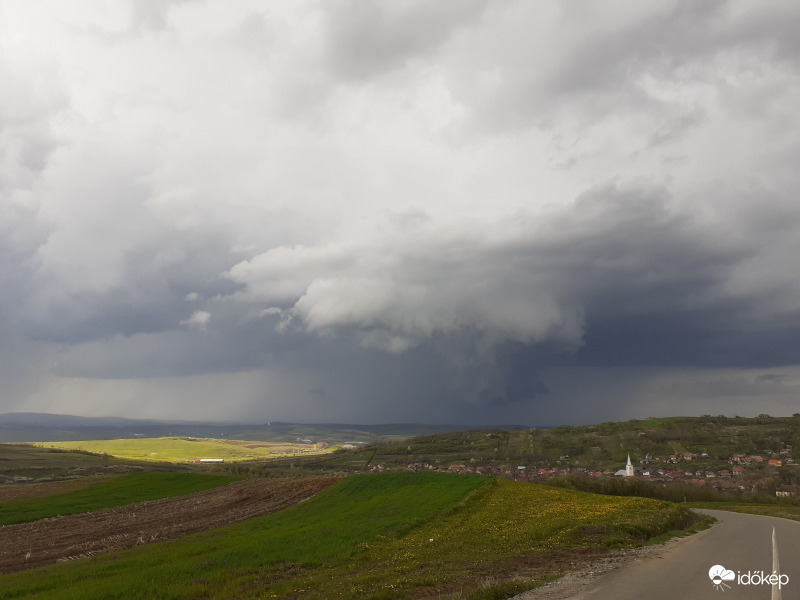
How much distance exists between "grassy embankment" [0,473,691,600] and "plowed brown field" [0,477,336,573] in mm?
4658

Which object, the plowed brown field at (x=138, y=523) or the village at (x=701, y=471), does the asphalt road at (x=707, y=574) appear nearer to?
the plowed brown field at (x=138, y=523)

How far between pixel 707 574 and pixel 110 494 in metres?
75.3

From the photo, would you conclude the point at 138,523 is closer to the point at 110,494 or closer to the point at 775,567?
the point at 110,494

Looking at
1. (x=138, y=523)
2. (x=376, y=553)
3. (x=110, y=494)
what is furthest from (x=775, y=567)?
(x=110, y=494)

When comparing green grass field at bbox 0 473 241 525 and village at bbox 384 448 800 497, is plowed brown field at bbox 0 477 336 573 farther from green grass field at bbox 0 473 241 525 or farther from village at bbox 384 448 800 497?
village at bbox 384 448 800 497

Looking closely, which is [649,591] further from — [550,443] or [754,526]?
[550,443]

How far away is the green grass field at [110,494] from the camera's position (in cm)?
5647

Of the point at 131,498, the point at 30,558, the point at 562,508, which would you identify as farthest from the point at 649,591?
A: the point at 131,498

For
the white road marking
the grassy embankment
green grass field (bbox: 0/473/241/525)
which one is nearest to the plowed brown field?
green grass field (bbox: 0/473/241/525)

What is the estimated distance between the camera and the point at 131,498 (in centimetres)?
6788

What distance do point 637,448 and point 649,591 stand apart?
519 feet

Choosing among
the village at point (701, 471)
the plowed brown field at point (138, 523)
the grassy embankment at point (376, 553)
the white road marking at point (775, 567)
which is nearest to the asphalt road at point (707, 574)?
the white road marking at point (775, 567)

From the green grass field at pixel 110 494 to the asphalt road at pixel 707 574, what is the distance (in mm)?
58327

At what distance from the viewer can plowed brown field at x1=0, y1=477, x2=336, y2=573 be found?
113ft
